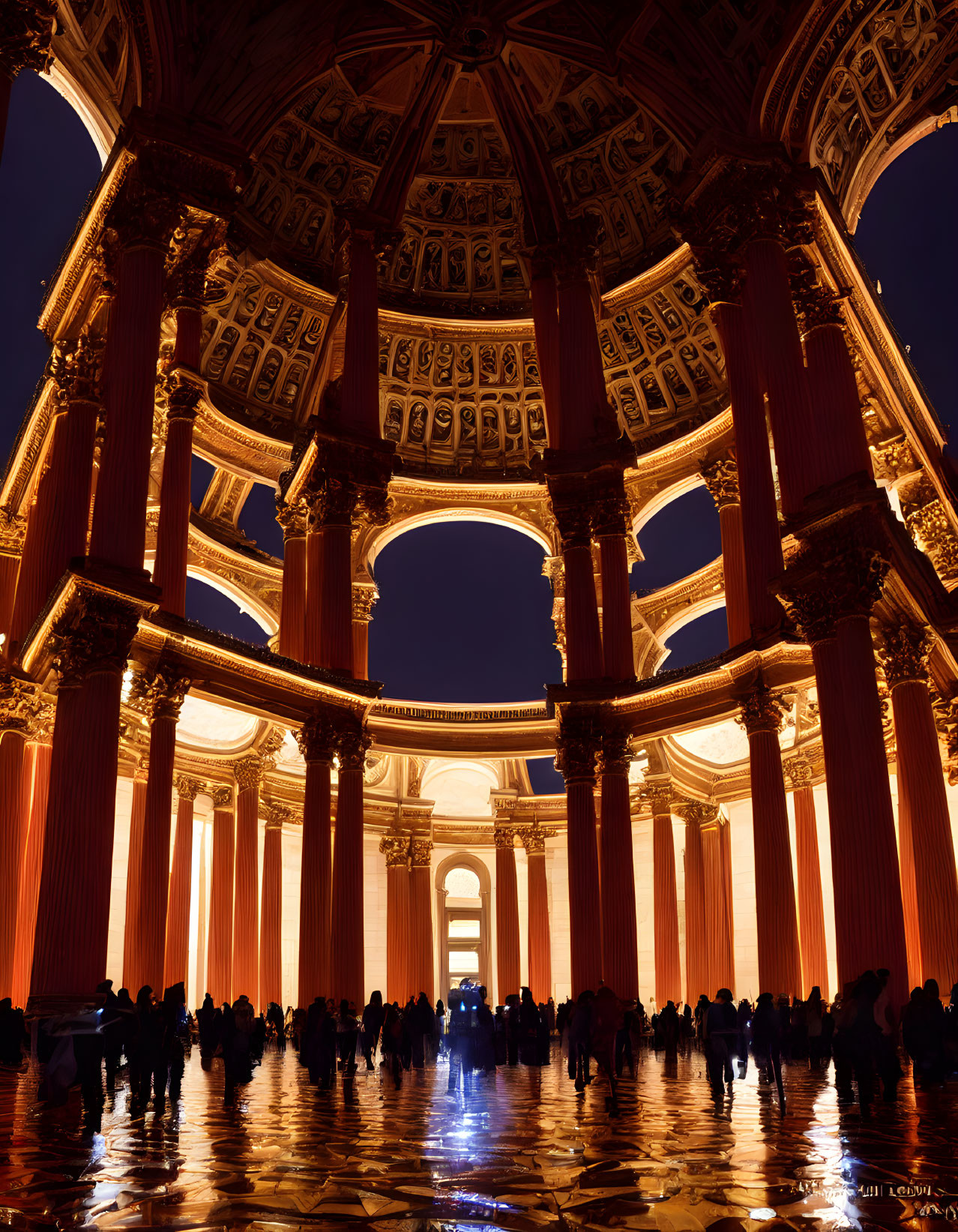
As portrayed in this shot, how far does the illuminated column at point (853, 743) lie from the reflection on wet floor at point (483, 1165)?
10.2 ft

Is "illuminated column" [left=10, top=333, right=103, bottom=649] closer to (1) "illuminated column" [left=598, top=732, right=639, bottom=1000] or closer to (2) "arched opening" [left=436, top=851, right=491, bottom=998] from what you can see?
(1) "illuminated column" [left=598, top=732, right=639, bottom=1000]

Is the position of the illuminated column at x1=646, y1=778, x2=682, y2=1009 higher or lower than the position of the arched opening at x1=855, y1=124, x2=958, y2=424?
lower

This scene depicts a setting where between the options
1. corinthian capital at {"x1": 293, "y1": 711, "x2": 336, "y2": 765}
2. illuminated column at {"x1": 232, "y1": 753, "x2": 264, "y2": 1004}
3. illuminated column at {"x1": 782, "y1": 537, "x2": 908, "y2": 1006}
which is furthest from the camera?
illuminated column at {"x1": 232, "y1": 753, "x2": 264, "y2": 1004}

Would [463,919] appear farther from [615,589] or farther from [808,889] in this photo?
[615,589]

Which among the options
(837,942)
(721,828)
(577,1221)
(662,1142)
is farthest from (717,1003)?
(721,828)

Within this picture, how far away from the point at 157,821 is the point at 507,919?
1679 cm

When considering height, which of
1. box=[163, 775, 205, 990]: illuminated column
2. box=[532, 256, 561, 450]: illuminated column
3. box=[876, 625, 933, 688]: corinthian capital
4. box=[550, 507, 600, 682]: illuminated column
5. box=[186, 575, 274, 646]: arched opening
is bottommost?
box=[163, 775, 205, 990]: illuminated column

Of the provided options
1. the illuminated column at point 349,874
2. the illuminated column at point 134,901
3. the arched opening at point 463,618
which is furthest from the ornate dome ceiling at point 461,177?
the arched opening at point 463,618

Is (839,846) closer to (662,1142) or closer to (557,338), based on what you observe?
(662,1142)

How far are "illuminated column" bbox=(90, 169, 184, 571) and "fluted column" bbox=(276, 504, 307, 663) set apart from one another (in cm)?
926

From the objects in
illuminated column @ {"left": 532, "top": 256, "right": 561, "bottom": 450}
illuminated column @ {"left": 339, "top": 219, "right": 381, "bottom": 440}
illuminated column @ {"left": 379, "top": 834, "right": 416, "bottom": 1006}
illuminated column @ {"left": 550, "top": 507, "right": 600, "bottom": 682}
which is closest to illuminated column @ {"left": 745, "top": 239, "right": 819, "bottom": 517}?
illuminated column @ {"left": 550, "top": 507, "right": 600, "bottom": 682}

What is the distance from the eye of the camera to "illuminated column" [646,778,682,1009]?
2955 centimetres

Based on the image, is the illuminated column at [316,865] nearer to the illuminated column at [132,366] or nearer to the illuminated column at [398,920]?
the illuminated column at [132,366]

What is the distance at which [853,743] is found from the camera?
14562mm
